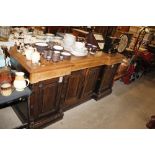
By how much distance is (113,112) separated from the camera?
3391 millimetres

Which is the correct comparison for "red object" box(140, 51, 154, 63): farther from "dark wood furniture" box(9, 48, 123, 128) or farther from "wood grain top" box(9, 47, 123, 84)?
"wood grain top" box(9, 47, 123, 84)

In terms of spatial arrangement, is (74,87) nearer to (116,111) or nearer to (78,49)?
(78,49)

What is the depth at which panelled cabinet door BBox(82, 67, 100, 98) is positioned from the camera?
10.1 feet

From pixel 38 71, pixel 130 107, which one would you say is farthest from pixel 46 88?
pixel 130 107

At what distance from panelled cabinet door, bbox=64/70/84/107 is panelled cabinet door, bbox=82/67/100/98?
15cm

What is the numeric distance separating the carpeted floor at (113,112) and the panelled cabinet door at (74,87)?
212 mm

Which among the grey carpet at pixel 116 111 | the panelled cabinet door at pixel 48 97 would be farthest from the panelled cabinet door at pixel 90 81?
the panelled cabinet door at pixel 48 97

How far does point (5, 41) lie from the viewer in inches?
101

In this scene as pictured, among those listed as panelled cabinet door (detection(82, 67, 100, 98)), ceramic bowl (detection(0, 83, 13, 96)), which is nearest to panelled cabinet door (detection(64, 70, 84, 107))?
panelled cabinet door (detection(82, 67, 100, 98))

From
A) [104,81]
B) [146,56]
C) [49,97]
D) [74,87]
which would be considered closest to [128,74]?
[146,56]

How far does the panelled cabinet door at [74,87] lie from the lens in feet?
9.01

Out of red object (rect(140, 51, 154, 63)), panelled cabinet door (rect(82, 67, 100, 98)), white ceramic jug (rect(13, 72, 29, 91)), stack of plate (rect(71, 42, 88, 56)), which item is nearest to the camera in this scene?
white ceramic jug (rect(13, 72, 29, 91))

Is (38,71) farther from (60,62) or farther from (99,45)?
(99,45)

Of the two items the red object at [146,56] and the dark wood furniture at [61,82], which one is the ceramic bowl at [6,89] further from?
the red object at [146,56]
